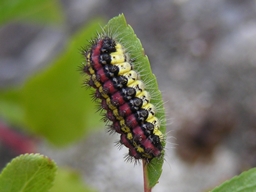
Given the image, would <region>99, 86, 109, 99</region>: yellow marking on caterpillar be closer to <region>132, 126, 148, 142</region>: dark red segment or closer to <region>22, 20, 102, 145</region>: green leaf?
<region>132, 126, 148, 142</region>: dark red segment

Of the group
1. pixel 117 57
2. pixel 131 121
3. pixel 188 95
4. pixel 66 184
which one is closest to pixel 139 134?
pixel 131 121

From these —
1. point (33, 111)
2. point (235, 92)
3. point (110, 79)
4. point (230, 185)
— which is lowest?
point (230, 185)

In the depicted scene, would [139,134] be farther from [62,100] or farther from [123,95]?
[62,100]

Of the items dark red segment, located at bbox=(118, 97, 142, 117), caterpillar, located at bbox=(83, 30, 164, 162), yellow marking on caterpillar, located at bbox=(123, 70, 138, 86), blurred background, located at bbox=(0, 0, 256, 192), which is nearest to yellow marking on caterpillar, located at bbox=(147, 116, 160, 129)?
caterpillar, located at bbox=(83, 30, 164, 162)

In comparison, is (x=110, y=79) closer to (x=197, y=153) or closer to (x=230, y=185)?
(x=230, y=185)

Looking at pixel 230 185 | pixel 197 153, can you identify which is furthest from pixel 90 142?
pixel 230 185

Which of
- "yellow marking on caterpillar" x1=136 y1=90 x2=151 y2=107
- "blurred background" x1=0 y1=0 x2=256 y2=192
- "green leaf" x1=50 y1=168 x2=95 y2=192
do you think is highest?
"blurred background" x1=0 y1=0 x2=256 y2=192
